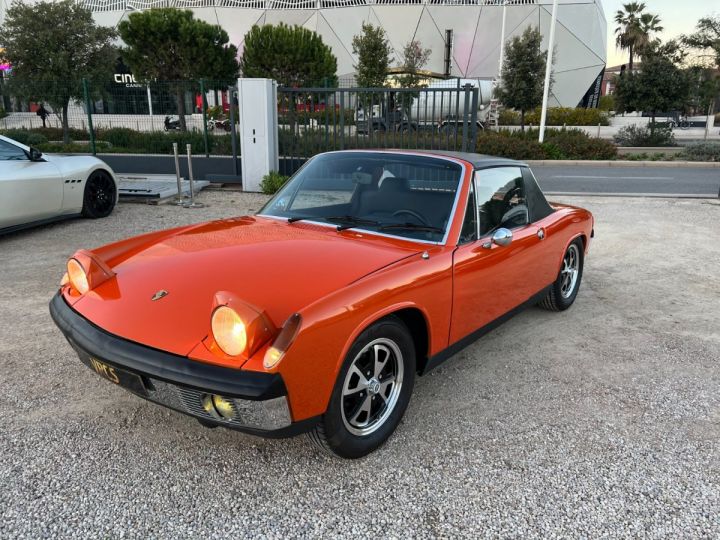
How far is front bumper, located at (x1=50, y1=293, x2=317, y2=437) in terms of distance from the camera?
6.61ft

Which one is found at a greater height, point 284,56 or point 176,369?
point 284,56

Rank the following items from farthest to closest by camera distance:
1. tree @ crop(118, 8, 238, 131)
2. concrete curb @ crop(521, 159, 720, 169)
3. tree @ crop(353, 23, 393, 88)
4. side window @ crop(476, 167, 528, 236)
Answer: tree @ crop(353, 23, 393, 88), tree @ crop(118, 8, 238, 131), concrete curb @ crop(521, 159, 720, 169), side window @ crop(476, 167, 528, 236)

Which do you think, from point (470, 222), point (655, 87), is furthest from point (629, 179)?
point (655, 87)

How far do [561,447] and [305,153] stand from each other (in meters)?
9.73

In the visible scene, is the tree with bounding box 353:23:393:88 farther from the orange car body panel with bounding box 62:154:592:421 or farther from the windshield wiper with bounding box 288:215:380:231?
the orange car body panel with bounding box 62:154:592:421

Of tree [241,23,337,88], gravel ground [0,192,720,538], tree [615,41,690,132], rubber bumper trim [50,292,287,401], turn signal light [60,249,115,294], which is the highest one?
tree [241,23,337,88]

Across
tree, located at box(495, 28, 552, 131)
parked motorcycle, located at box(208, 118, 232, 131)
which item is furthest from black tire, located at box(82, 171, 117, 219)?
tree, located at box(495, 28, 552, 131)

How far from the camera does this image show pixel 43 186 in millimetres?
6613

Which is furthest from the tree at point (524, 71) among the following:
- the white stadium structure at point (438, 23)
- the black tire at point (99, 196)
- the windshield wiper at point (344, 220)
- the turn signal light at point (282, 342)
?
the turn signal light at point (282, 342)

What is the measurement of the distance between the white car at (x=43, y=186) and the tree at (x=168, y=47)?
1886 centimetres

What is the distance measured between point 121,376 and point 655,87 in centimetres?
2839

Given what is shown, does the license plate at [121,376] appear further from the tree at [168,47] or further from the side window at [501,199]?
the tree at [168,47]

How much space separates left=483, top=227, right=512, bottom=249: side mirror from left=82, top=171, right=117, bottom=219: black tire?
6.52m

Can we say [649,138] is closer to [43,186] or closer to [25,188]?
[43,186]
